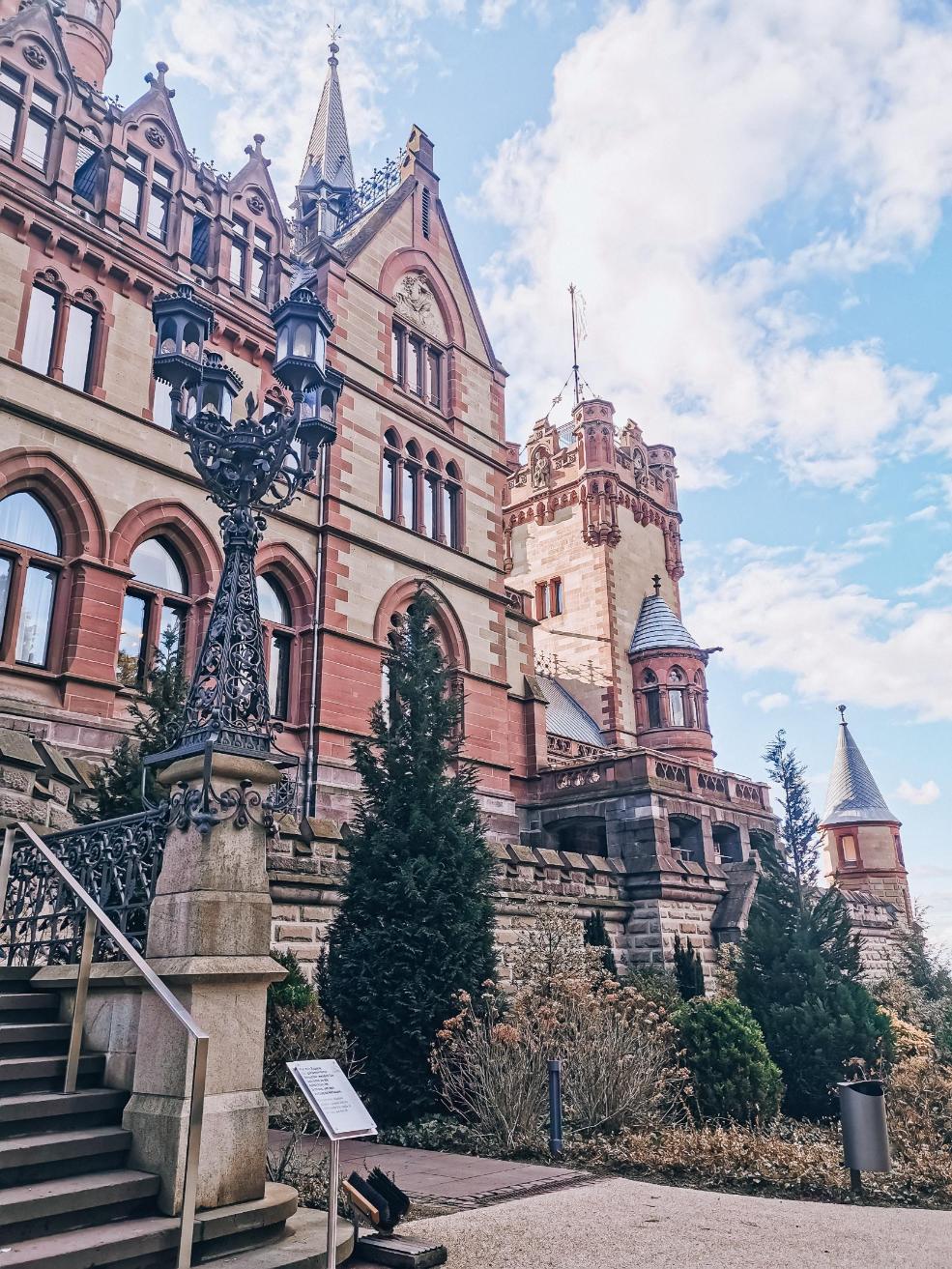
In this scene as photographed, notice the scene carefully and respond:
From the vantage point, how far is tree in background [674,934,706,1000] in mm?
17891

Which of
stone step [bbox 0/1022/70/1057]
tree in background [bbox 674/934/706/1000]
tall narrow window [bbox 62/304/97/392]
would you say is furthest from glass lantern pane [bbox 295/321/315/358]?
tree in background [bbox 674/934/706/1000]

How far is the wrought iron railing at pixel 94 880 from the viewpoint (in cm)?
641

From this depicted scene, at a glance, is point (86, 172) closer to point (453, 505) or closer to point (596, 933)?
point (453, 505)

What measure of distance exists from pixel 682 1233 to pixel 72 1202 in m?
3.87

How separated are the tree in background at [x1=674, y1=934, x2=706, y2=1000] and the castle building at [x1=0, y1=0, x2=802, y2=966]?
53cm

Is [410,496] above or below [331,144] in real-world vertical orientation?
below

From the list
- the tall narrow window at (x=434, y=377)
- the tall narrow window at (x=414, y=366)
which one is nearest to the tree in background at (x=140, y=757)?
the tall narrow window at (x=414, y=366)

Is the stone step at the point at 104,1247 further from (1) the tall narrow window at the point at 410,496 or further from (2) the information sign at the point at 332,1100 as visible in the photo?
(1) the tall narrow window at the point at 410,496

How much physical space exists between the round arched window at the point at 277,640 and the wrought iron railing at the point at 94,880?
1076cm

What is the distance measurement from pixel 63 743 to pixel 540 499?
2813cm

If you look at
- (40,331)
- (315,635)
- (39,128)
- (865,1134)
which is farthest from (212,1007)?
(39,128)

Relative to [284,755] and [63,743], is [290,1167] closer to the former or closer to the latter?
[284,755]

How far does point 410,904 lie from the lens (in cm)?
1145

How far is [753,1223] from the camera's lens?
6613mm
